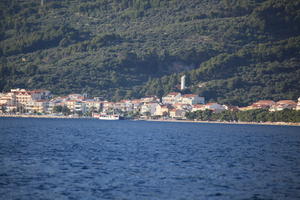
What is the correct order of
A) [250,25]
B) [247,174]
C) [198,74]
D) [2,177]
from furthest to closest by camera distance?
[250,25] → [198,74] → [247,174] → [2,177]

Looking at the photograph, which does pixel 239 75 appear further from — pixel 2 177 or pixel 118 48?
pixel 2 177

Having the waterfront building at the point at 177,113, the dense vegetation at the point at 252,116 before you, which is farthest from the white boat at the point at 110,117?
the dense vegetation at the point at 252,116

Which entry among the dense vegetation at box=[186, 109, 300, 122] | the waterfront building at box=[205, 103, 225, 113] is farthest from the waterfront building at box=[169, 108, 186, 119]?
the dense vegetation at box=[186, 109, 300, 122]

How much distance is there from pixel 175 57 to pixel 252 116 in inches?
2354

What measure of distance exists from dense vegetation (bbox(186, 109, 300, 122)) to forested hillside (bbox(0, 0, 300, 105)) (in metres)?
14.0

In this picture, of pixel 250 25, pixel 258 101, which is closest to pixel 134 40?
pixel 250 25

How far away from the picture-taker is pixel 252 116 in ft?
346

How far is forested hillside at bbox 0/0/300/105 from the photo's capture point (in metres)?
139

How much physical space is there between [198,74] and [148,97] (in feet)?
44.6

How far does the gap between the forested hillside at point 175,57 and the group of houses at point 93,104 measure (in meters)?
5.21

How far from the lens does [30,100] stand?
13488cm

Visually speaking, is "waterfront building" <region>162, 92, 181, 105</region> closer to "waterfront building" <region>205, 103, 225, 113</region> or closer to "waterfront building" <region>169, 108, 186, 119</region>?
"waterfront building" <region>169, 108, 186, 119</region>

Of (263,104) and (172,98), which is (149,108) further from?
(263,104)

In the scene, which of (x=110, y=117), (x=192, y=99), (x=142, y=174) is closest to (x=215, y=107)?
(x=192, y=99)
